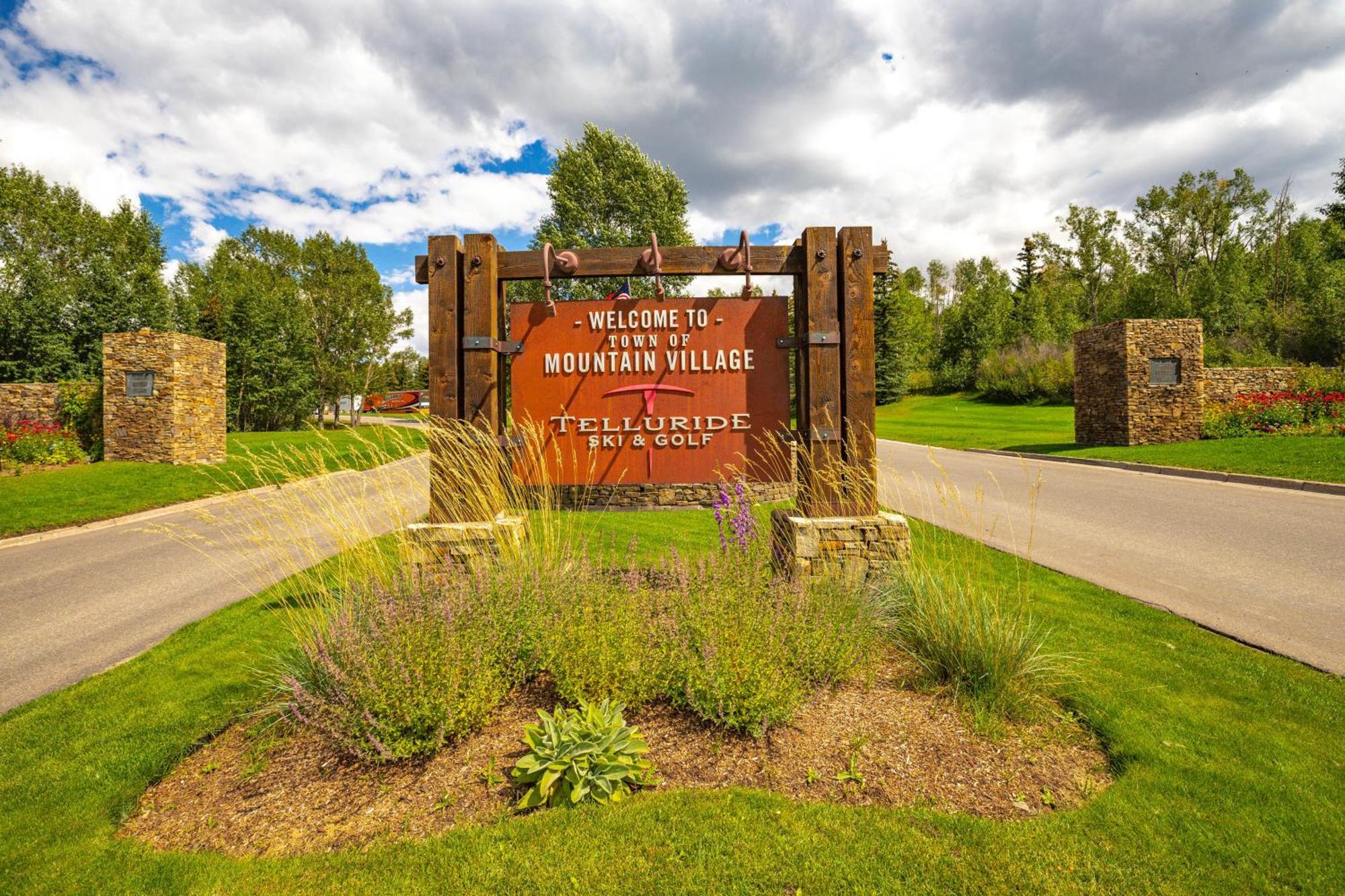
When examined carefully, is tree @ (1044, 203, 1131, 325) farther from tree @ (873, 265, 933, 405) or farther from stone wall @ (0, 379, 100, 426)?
stone wall @ (0, 379, 100, 426)

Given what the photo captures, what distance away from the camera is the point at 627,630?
320cm

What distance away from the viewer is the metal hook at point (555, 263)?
4555mm

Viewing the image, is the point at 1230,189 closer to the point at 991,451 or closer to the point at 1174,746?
the point at 991,451

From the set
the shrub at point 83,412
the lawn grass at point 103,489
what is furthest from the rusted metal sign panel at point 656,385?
the shrub at point 83,412

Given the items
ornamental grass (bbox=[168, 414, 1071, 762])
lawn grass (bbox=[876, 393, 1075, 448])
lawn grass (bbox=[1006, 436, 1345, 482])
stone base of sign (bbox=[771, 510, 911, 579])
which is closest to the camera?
ornamental grass (bbox=[168, 414, 1071, 762])

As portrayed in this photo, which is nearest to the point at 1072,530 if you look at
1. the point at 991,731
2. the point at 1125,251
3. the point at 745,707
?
the point at 991,731

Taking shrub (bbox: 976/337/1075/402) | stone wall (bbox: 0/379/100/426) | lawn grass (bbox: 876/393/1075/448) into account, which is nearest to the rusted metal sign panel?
lawn grass (bbox: 876/393/1075/448)

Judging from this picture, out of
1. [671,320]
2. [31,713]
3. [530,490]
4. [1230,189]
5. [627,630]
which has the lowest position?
[31,713]

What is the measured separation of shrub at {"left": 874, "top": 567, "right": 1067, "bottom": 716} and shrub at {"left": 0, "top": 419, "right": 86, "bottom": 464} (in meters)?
21.1

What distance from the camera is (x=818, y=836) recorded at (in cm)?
224

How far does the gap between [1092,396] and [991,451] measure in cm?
371

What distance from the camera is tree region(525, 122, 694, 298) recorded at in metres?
25.0

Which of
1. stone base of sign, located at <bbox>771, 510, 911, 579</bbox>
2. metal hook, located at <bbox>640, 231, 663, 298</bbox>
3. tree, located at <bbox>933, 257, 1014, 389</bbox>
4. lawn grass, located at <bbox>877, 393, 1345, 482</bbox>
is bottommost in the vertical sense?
stone base of sign, located at <bbox>771, 510, 911, 579</bbox>

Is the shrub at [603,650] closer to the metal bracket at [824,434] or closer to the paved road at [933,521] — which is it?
the paved road at [933,521]
